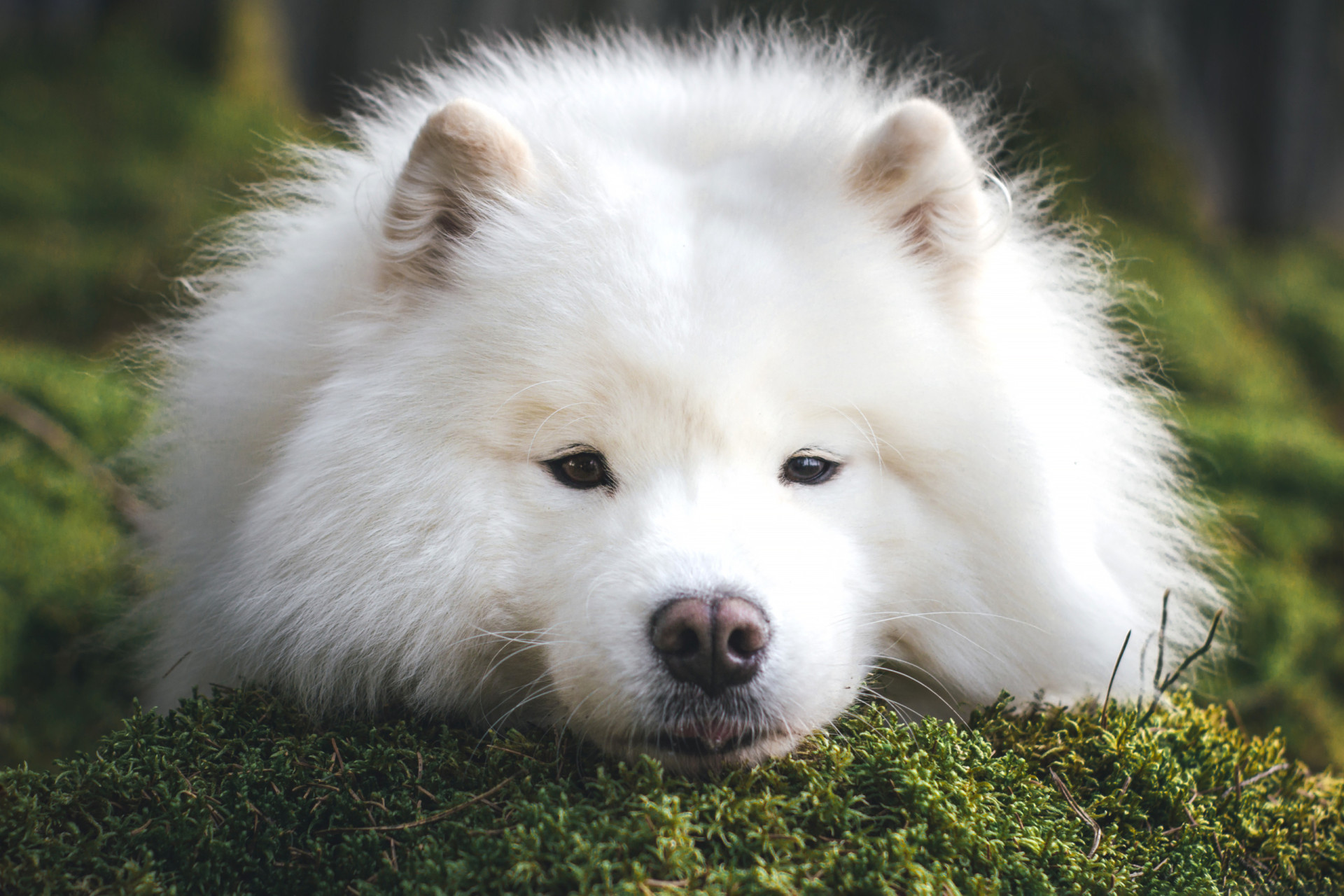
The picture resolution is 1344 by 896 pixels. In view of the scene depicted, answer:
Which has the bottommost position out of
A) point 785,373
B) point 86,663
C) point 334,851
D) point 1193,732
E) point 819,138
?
point 86,663

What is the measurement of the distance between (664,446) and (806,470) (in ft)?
1.26

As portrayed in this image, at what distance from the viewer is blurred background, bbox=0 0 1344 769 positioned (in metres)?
4.34

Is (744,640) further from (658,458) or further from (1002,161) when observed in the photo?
(1002,161)

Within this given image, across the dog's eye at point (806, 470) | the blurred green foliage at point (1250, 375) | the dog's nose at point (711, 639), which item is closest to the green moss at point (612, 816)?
the dog's nose at point (711, 639)

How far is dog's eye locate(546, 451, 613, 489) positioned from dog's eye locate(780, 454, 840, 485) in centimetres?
45

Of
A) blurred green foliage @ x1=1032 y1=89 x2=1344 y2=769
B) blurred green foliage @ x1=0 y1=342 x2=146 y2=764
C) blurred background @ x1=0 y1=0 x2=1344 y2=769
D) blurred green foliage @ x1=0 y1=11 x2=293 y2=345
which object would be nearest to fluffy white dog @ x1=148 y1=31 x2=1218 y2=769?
blurred green foliage @ x1=1032 y1=89 x2=1344 y2=769

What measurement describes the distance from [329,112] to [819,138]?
1011 centimetres

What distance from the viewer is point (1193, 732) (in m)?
2.58

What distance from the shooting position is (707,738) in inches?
81.8

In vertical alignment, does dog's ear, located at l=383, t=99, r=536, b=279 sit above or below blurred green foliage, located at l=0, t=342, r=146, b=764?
above

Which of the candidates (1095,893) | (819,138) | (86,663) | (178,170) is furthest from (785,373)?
(178,170)

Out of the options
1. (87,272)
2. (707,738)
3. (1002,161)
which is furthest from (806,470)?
(87,272)

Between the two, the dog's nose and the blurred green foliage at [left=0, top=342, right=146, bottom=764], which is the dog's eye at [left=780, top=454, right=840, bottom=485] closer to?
the dog's nose

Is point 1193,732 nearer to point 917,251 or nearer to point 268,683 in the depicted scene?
point 917,251
